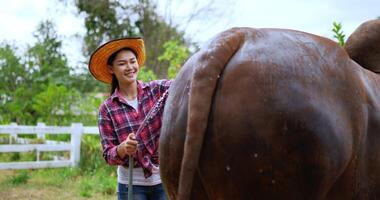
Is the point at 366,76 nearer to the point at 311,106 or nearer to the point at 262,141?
the point at 311,106

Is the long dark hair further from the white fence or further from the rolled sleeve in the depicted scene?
the white fence

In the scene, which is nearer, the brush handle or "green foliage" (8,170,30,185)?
the brush handle

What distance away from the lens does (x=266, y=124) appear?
70.8 inches

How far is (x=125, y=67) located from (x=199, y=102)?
143 centimetres

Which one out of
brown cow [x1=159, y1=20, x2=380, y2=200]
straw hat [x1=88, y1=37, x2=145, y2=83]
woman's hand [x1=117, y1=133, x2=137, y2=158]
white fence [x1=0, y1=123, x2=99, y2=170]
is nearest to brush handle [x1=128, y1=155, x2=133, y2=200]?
woman's hand [x1=117, y1=133, x2=137, y2=158]

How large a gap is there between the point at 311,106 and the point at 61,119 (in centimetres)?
1360

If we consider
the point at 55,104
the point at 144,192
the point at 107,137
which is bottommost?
the point at 55,104

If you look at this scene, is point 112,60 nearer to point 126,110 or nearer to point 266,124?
point 126,110

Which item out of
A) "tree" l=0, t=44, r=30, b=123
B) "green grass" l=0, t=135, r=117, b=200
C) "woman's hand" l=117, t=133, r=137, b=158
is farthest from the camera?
"tree" l=0, t=44, r=30, b=123

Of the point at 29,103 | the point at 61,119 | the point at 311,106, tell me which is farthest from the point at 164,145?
the point at 29,103

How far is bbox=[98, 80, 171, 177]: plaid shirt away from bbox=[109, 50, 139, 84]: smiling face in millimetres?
102

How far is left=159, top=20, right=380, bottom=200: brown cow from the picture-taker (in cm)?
181

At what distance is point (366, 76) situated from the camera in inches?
86.6

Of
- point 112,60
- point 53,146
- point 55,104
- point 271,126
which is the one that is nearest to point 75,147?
point 53,146
